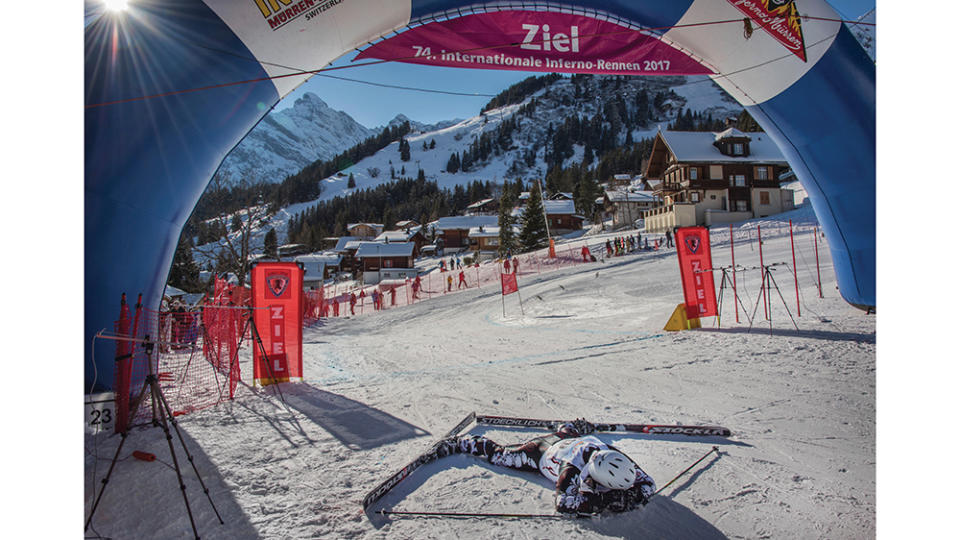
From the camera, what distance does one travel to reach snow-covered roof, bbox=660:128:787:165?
3161 centimetres

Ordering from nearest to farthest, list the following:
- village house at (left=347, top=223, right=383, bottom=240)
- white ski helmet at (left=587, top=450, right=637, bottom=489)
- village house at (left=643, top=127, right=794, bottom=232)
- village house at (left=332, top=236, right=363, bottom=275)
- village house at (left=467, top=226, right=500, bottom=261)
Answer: white ski helmet at (left=587, top=450, right=637, bottom=489) → village house at (left=643, top=127, right=794, bottom=232) → village house at (left=467, top=226, right=500, bottom=261) → village house at (left=332, top=236, right=363, bottom=275) → village house at (left=347, top=223, right=383, bottom=240)

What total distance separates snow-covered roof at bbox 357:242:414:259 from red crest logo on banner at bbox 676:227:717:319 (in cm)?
3968

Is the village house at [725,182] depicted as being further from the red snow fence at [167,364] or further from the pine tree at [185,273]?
the pine tree at [185,273]

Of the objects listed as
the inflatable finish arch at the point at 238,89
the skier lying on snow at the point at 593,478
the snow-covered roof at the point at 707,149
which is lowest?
the skier lying on snow at the point at 593,478

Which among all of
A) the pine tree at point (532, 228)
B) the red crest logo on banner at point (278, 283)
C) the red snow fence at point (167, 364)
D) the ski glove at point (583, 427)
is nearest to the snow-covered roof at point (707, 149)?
the pine tree at point (532, 228)

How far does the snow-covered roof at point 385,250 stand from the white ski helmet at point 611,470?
44.3 metres

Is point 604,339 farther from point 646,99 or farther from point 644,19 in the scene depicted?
point 646,99

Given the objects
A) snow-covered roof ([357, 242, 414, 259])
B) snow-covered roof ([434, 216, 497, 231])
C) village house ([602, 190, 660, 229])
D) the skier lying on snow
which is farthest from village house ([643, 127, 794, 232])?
the skier lying on snow

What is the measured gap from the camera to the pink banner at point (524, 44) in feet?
16.0

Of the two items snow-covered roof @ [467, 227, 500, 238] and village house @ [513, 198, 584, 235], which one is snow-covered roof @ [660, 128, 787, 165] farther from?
snow-covered roof @ [467, 227, 500, 238]

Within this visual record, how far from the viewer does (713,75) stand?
224 inches

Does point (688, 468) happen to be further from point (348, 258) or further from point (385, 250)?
point (348, 258)
